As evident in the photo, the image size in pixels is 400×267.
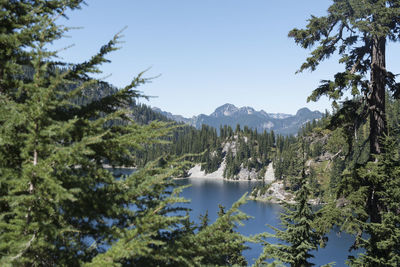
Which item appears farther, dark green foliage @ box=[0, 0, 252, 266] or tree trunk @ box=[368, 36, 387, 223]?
tree trunk @ box=[368, 36, 387, 223]

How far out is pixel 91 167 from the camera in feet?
15.2

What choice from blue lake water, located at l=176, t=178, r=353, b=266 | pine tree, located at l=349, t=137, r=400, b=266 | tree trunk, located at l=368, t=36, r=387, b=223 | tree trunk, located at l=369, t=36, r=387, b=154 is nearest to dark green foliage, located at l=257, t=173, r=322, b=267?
blue lake water, located at l=176, t=178, r=353, b=266

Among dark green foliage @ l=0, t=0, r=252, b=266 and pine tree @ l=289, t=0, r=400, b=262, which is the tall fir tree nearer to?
pine tree @ l=289, t=0, r=400, b=262

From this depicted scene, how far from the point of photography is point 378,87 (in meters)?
11.0

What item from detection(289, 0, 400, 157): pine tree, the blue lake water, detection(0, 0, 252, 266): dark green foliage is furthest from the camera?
the blue lake water

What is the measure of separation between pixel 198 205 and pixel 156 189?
83978mm

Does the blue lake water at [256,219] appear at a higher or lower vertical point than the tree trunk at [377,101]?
lower

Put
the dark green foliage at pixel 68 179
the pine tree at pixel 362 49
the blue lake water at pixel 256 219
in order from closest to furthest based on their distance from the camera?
the dark green foliage at pixel 68 179
the pine tree at pixel 362 49
the blue lake water at pixel 256 219

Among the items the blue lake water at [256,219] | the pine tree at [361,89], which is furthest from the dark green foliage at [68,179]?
the blue lake water at [256,219]

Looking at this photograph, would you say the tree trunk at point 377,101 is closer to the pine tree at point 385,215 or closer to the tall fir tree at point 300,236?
the pine tree at point 385,215

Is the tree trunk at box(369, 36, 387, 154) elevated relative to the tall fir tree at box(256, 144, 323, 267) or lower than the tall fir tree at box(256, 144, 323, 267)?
elevated

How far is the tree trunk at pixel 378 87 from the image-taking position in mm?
10938

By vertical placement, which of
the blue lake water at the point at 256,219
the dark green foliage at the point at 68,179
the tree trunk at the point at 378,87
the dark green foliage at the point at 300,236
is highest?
the tree trunk at the point at 378,87

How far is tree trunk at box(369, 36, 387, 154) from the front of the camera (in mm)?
10938
